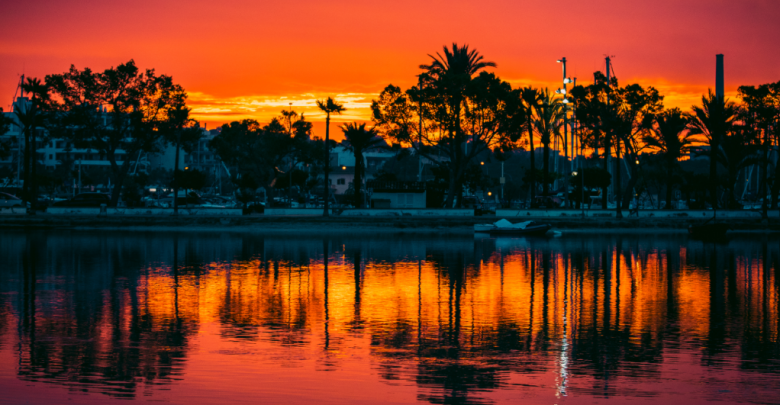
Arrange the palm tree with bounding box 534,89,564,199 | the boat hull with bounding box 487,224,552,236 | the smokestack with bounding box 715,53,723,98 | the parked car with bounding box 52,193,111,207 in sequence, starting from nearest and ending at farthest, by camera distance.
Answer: the boat hull with bounding box 487,224,552,236 < the parked car with bounding box 52,193,111,207 < the palm tree with bounding box 534,89,564,199 < the smokestack with bounding box 715,53,723,98

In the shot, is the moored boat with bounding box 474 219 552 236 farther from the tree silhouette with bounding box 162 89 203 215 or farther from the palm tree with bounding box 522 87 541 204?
the tree silhouette with bounding box 162 89 203 215

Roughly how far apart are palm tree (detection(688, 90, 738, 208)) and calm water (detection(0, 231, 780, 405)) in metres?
41.3

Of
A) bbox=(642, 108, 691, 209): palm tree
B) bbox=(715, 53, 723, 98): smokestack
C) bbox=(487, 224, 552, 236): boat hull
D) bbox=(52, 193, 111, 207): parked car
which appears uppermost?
bbox=(715, 53, 723, 98): smokestack

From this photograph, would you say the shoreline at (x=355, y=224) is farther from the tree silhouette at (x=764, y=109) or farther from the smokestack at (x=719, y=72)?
the smokestack at (x=719, y=72)

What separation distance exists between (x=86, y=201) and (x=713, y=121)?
223 ft

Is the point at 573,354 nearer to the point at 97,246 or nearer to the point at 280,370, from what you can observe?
the point at 280,370

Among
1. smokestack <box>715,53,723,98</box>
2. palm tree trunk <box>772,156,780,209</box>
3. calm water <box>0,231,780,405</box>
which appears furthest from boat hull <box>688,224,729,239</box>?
smokestack <box>715,53,723,98</box>

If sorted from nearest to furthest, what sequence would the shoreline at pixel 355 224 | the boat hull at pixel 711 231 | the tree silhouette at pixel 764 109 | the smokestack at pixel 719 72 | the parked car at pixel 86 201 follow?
the boat hull at pixel 711 231
the shoreline at pixel 355 224
the tree silhouette at pixel 764 109
the parked car at pixel 86 201
the smokestack at pixel 719 72

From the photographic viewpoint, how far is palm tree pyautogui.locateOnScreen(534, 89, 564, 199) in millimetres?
84938

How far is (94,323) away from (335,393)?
9415 millimetres

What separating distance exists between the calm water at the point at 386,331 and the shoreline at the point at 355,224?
30012mm

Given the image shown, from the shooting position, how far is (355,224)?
227 feet

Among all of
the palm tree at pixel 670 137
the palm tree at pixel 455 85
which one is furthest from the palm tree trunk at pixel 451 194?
the palm tree at pixel 670 137

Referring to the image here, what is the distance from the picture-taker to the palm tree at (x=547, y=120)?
8494 centimetres
